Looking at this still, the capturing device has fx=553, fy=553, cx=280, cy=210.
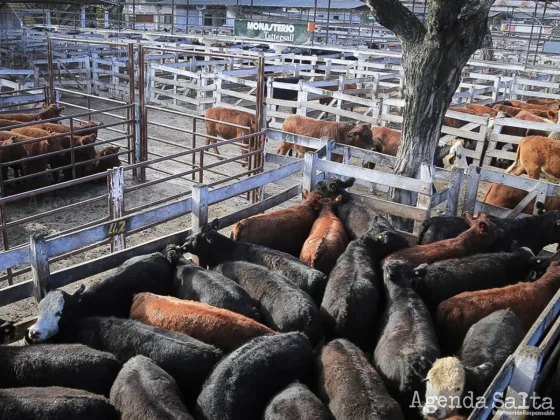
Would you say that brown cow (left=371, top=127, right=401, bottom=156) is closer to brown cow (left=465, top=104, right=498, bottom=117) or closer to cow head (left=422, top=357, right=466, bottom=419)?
brown cow (left=465, top=104, right=498, bottom=117)

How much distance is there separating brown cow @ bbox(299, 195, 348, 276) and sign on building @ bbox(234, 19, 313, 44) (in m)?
19.4

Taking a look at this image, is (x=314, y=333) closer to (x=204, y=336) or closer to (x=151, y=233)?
(x=204, y=336)

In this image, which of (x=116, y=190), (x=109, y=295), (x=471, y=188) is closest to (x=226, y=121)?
(x=116, y=190)

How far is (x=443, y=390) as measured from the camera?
3.36 metres

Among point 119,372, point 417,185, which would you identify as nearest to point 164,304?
point 119,372

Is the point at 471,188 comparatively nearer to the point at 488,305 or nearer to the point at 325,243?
the point at 325,243

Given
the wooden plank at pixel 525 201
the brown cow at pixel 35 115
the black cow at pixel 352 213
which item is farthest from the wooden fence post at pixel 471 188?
the brown cow at pixel 35 115

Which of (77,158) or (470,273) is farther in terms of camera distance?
(77,158)

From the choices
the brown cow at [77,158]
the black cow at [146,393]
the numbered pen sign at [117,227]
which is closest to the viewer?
the black cow at [146,393]

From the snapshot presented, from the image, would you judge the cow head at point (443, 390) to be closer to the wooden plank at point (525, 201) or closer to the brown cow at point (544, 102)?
the wooden plank at point (525, 201)

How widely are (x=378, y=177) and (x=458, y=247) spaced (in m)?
1.41

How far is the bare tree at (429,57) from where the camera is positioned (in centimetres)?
648

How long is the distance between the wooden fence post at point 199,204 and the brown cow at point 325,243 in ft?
3.59

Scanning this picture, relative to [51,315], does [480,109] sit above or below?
above
